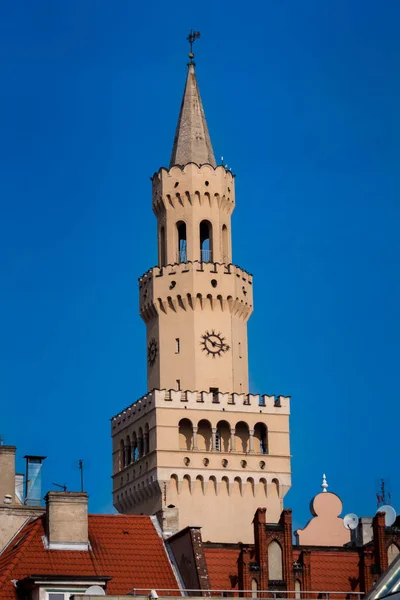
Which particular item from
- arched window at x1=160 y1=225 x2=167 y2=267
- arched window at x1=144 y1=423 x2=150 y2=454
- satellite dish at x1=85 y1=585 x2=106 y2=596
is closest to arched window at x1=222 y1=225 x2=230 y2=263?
arched window at x1=160 y1=225 x2=167 y2=267

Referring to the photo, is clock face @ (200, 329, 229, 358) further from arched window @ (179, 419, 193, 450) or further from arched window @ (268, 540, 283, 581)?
arched window @ (268, 540, 283, 581)

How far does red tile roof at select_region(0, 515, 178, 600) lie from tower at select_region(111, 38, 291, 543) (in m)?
42.3

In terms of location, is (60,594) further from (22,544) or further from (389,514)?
(389,514)

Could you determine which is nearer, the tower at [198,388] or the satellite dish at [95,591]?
the satellite dish at [95,591]

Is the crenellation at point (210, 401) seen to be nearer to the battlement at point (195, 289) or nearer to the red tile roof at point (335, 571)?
the battlement at point (195, 289)

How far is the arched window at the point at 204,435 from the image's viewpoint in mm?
121000

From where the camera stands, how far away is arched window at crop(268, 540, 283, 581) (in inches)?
3061

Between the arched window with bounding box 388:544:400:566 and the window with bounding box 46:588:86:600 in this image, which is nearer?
the window with bounding box 46:588:86:600

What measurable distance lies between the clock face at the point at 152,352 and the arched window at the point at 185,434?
7168 mm

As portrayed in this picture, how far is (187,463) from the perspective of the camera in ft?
392

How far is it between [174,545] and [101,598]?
39.0ft

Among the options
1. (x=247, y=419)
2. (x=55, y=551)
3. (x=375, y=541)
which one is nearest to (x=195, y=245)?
(x=247, y=419)

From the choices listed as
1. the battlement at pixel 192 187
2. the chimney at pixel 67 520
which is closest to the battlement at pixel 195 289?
the battlement at pixel 192 187

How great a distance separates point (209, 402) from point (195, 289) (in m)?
9.24
